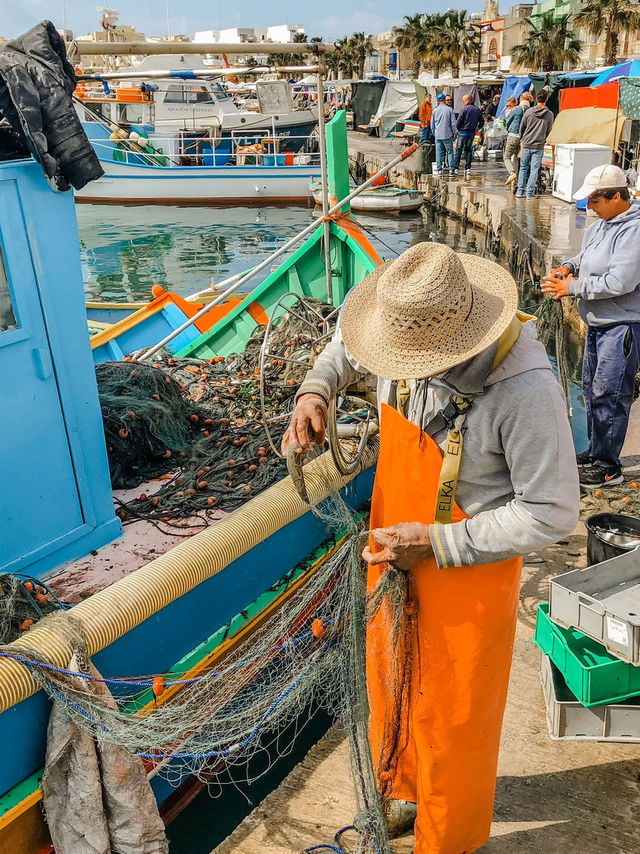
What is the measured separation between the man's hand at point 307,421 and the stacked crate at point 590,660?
1.42m

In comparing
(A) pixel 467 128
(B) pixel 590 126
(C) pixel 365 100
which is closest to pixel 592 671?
(B) pixel 590 126

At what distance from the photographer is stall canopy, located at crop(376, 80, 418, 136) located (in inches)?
1471

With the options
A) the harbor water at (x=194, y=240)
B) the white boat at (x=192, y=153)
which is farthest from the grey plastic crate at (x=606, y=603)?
the white boat at (x=192, y=153)

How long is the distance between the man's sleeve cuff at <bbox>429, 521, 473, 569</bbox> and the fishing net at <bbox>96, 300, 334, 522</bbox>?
193 centimetres

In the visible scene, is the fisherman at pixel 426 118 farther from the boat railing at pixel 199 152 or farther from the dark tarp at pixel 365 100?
the dark tarp at pixel 365 100

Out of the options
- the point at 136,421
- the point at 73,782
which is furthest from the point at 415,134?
the point at 73,782

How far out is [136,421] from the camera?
4.13 m

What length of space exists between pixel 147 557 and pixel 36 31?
89.8 inches

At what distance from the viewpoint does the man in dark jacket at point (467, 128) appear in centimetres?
1970

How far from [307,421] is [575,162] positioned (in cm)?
1560

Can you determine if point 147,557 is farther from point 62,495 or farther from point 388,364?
point 388,364

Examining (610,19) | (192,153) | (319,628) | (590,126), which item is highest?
(610,19)

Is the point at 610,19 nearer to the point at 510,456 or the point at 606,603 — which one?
the point at 606,603

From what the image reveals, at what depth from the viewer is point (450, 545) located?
6.82ft
